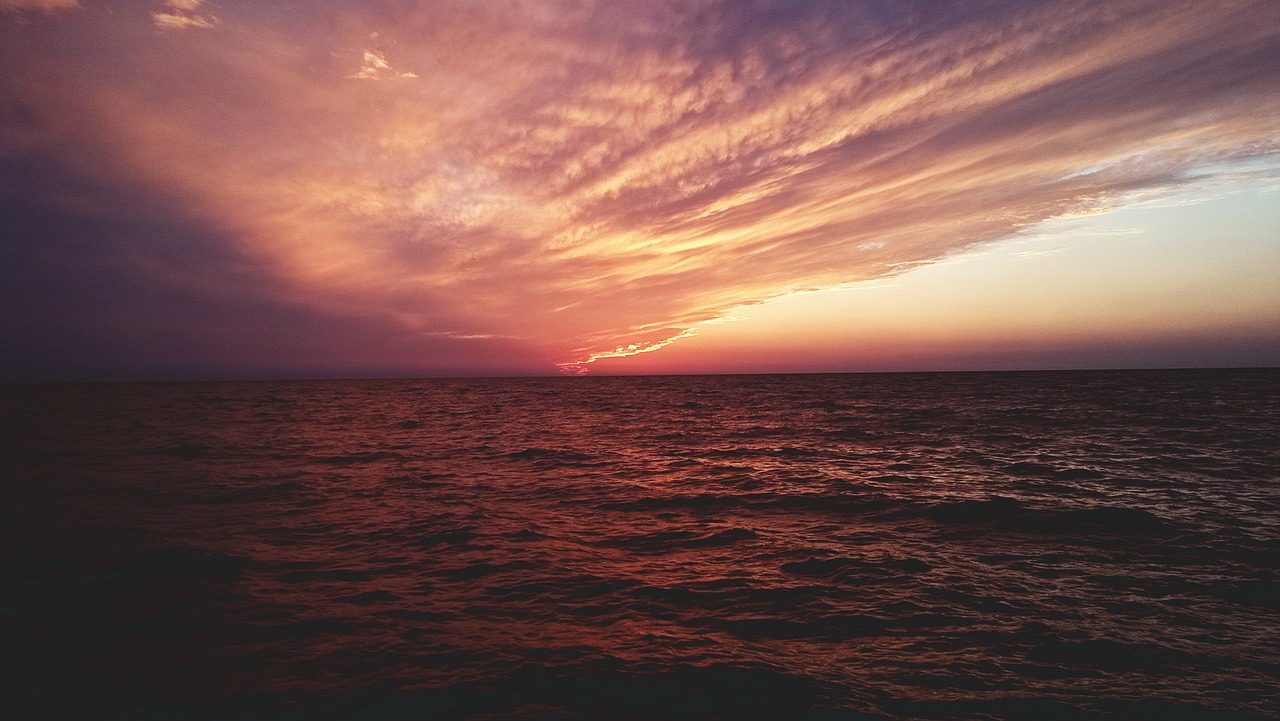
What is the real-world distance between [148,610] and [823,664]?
32.0 feet

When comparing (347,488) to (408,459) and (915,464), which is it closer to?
(408,459)

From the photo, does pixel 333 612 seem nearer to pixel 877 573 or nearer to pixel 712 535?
pixel 712 535

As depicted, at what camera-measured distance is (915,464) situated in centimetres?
2073

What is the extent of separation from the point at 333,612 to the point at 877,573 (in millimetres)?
9081

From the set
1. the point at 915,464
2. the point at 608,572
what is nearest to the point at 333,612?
the point at 608,572

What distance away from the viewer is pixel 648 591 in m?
9.10

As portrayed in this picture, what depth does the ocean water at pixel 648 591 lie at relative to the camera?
6.00 metres

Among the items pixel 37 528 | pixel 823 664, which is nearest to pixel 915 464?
pixel 823 664

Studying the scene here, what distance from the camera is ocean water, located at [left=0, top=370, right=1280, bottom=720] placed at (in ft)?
19.7

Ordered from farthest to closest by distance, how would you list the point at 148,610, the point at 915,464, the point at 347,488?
the point at 915,464 → the point at 347,488 → the point at 148,610

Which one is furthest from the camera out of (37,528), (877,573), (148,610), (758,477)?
(758,477)

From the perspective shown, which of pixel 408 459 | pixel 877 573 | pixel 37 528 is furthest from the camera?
pixel 408 459

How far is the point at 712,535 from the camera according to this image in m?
12.4

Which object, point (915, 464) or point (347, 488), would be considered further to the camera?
point (915, 464)
